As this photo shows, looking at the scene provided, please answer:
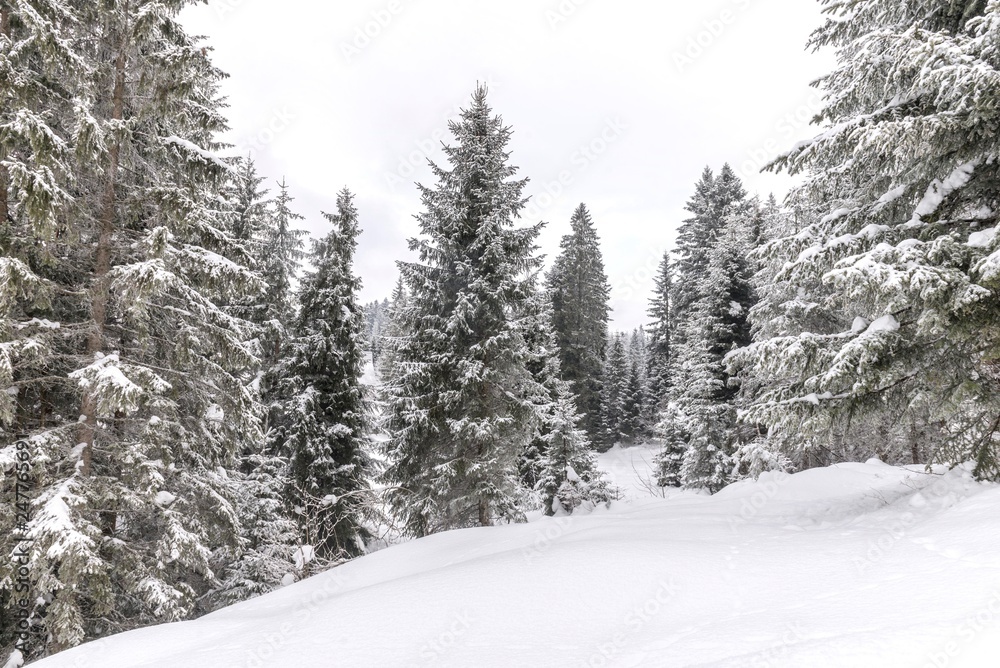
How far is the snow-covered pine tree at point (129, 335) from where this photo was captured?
671 centimetres

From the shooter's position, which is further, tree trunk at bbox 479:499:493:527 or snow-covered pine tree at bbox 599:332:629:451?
snow-covered pine tree at bbox 599:332:629:451

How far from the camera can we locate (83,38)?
24.7ft

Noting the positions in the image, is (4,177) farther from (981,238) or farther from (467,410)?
(981,238)

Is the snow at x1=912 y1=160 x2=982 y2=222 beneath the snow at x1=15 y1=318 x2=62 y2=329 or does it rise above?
beneath

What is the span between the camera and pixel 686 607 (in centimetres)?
374

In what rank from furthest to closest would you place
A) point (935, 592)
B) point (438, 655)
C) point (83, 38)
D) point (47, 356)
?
point (83, 38) < point (47, 356) < point (438, 655) < point (935, 592)

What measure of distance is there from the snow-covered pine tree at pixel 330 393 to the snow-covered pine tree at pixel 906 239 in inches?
482

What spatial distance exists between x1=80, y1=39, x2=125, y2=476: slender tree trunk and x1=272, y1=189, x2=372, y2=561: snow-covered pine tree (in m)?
7.07

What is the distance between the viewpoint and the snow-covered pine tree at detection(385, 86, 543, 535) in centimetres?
1200

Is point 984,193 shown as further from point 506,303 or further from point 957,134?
point 506,303

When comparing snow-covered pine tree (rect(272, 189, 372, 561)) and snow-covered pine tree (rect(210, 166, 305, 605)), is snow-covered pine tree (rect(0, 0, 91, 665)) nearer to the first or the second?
snow-covered pine tree (rect(210, 166, 305, 605))

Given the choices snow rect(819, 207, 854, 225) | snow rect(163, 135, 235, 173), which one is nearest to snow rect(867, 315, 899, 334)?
snow rect(819, 207, 854, 225)

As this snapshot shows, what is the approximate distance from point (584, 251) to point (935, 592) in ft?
96.6

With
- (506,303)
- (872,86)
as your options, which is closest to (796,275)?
(872,86)
